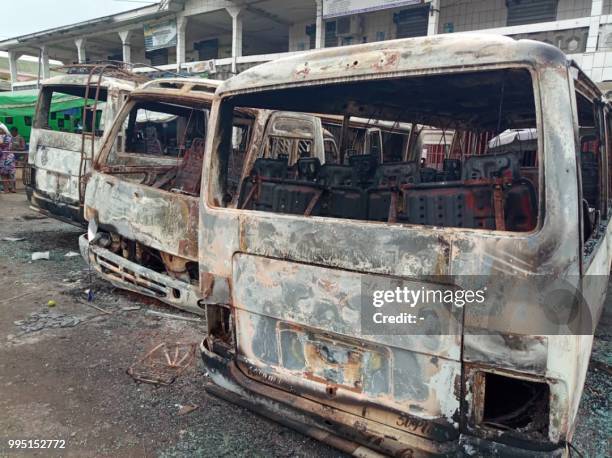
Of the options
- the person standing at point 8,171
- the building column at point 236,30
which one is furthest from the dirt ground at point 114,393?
the building column at point 236,30

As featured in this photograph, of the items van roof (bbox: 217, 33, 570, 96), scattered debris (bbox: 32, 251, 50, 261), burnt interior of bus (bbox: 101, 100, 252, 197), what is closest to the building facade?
burnt interior of bus (bbox: 101, 100, 252, 197)

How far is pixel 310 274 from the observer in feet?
6.96

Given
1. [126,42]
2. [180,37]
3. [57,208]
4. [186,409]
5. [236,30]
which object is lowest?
[186,409]

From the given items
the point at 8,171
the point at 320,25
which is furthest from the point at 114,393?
the point at 320,25

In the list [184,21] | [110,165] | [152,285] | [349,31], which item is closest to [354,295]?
[152,285]

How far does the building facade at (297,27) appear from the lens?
1034 cm

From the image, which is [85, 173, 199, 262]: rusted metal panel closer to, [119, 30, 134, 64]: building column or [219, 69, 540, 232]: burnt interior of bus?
[219, 69, 540, 232]: burnt interior of bus

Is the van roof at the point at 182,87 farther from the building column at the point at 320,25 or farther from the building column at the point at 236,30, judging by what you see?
the building column at the point at 236,30

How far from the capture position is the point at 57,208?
20.1 ft

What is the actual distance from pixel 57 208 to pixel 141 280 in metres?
2.86

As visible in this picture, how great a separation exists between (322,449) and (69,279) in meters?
4.03

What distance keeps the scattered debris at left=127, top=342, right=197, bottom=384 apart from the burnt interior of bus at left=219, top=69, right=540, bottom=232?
1.38 metres

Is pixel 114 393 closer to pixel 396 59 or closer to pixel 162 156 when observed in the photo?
pixel 396 59

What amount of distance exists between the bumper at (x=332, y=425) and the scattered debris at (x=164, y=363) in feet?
2.10
